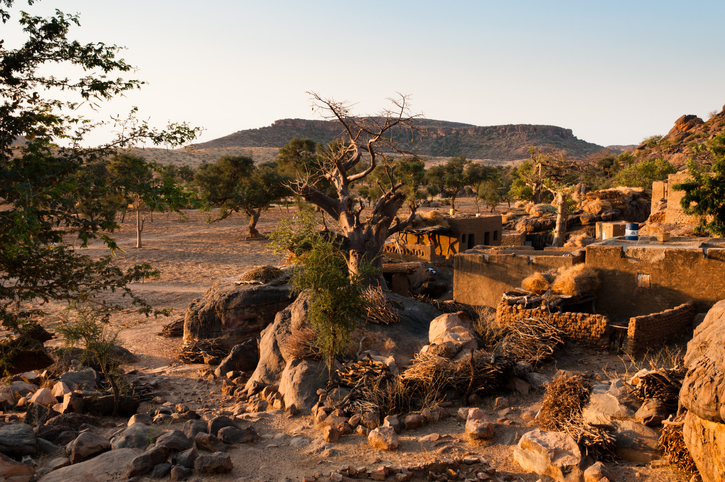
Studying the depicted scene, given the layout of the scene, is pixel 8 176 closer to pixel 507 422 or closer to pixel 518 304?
pixel 507 422

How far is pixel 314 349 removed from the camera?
10.2 metres

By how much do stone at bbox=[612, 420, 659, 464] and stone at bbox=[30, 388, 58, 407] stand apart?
9.00 metres

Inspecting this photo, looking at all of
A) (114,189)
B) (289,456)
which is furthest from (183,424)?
(114,189)

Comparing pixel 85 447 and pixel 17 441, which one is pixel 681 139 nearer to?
Result: pixel 85 447

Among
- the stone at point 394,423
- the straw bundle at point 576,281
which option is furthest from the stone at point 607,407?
the straw bundle at point 576,281

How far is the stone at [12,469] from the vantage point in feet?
19.2

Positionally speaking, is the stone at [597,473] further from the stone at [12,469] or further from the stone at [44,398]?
the stone at [44,398]

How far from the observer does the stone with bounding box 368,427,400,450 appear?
Result: 694 centimetres

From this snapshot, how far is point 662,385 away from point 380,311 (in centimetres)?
587

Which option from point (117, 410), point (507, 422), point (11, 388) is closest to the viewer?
point (507, 422)

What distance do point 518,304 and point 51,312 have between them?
14.0 metres

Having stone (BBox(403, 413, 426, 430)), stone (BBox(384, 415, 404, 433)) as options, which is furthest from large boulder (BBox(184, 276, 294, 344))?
stone (BBox(403, 413, 426, 430))

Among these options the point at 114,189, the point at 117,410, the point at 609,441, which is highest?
Answer: the point at 114,189

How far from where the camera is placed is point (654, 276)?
10875 mm
